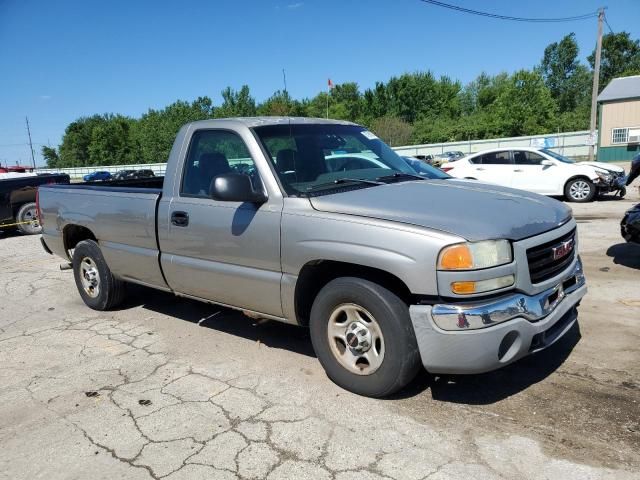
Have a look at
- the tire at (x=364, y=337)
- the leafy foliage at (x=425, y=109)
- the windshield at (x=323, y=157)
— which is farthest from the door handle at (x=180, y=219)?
the leafy foliage at (x=425, y=109)

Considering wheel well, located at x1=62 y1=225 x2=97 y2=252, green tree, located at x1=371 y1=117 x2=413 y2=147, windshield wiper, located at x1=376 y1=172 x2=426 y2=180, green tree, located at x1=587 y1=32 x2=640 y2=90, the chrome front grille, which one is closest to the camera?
the chrome front grille

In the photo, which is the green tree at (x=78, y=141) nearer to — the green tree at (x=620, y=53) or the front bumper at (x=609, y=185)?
the green tree at (x=620, y=53)

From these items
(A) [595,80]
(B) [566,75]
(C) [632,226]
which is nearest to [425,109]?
(B) [566,75]

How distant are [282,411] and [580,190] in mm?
12382

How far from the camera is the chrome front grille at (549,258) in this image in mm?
3227

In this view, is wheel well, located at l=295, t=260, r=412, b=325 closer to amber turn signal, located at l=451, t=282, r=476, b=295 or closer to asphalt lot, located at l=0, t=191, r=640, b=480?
amber turn signal, located at l=451, t=282, r=476, b=295

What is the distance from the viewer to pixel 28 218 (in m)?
13.0

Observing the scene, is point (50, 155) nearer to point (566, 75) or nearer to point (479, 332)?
point (566, 75)

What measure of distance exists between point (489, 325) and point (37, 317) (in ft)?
16.7

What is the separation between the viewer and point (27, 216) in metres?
13.0

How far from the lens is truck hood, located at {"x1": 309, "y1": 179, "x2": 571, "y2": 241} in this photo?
3.12 meters

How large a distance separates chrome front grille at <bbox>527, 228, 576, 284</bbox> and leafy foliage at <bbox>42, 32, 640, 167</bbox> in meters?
55.8

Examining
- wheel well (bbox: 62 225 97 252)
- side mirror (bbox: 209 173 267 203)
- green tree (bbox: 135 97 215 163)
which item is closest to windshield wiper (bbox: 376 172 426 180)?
side mirror (bbox: 209 173 267 203)

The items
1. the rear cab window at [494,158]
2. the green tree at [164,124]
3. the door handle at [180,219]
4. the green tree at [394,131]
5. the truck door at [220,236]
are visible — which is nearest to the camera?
the truck door at [220,236]
